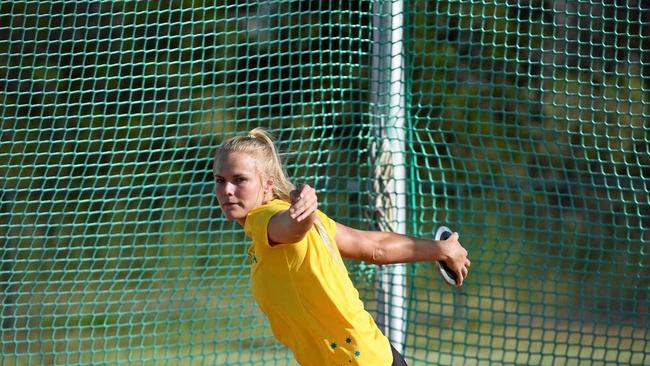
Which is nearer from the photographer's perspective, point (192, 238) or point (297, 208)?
point (297, 208)

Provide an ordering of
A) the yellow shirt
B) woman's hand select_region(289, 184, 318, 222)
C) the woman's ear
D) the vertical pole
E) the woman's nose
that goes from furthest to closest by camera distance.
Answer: the vertical pole → the woman's ear → the woman's nose → the yellow shirt → woman's hand select_region(289, 184, 318, 222)

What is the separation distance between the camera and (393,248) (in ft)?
11.5

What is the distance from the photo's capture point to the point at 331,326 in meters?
3.19

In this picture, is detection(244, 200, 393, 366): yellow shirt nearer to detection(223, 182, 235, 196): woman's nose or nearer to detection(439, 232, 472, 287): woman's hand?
detection(223, 182, 235, 196): woman's nose

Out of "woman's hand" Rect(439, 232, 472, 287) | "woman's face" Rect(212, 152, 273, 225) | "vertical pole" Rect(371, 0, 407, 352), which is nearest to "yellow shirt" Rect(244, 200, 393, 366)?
"woman's face" Rect(212, 152, 273, 225)

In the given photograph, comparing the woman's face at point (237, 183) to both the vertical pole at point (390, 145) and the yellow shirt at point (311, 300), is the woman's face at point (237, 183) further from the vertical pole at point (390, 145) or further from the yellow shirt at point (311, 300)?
the vertical pole at point (390, 145)

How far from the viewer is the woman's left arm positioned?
11.0 ft

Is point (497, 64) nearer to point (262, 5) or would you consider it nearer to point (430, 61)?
point (430, 61)

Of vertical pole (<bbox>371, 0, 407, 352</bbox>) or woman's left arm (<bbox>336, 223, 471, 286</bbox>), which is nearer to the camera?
woman's left arm (<bbox>336, 223, 471, 286</bbox>)

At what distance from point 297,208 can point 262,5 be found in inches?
145

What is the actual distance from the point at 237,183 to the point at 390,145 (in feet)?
8.88

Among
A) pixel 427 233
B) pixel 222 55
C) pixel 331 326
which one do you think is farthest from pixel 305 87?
pixel 331 326

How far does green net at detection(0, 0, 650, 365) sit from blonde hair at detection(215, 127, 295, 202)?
2400 mm

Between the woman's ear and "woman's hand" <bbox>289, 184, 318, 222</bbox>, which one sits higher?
the woman's ear
